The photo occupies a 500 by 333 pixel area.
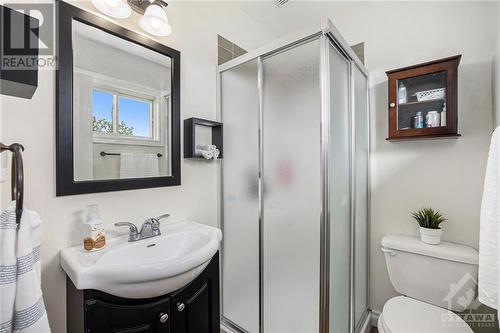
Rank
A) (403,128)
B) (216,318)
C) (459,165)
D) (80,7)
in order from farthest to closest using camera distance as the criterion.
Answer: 1. (403,128)
2. (459,165)
3. (216,318)
4. (80,7)

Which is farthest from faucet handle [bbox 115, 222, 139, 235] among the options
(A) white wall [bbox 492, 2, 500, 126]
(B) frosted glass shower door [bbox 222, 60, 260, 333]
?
(A) white wall [bbox 492, 2, 500, 126]

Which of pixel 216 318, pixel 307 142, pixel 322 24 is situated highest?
pixel 322 24

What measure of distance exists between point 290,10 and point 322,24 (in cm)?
99

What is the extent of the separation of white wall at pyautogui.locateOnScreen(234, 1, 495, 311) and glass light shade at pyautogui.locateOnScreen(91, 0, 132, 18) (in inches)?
41.5

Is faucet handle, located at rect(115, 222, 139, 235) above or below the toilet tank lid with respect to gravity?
above

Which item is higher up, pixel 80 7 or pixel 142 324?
pixel 80 7

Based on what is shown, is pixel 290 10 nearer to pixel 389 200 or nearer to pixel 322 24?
pixel 322 24

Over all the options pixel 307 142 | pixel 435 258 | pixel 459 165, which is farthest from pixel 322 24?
pixel 435 258

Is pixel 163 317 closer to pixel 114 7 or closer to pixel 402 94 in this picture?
pixel 114 7

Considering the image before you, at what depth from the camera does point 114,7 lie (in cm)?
110

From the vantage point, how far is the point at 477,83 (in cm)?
146

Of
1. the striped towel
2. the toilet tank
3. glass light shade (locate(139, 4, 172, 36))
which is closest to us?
the striped towel

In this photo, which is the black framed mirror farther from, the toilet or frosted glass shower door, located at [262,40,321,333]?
the toilet

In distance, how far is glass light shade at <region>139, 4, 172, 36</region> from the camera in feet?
3.91
